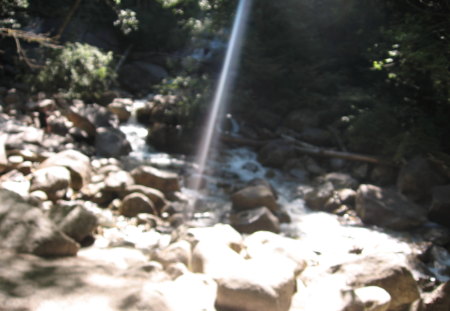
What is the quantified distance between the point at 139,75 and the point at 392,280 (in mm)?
13479

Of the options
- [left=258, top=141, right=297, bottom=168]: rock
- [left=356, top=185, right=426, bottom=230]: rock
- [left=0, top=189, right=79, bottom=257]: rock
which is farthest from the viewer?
[left=258, top=141, right=297, bottom=168]: rock

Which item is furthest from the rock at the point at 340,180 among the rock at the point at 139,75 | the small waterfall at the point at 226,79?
the rock at the point at 139,75

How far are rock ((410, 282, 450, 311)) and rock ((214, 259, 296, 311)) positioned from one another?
148cm

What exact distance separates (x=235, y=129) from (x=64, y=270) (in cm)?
901

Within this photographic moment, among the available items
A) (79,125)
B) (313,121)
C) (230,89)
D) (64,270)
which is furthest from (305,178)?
(64,270)

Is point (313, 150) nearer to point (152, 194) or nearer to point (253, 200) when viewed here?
point (253, 200)

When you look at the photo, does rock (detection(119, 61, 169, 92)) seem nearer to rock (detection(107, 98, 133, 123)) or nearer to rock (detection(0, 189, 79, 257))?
rock (detection(107, 98, 133, 123))

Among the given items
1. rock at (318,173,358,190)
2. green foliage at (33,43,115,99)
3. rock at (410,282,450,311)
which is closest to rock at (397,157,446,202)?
rock at (318,173,358,190)

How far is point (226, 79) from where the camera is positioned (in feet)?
39.2

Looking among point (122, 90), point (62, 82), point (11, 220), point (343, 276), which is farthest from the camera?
point (122, 90)

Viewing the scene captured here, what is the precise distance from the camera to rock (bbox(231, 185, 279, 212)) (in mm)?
6188

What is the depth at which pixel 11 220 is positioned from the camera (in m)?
2.98

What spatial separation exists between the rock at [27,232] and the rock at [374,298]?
2.85m

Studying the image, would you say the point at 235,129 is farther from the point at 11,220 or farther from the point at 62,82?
the point at 11,220
